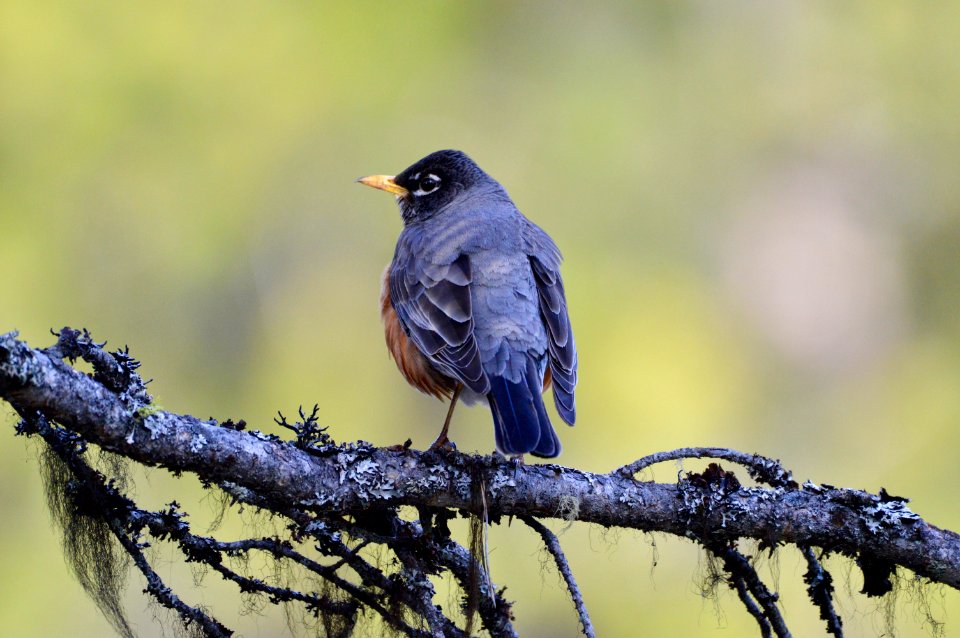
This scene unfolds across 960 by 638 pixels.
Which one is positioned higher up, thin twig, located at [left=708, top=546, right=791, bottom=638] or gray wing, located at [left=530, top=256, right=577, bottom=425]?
gray wing, located at [left=530, top=256, right=577, bottom=425]

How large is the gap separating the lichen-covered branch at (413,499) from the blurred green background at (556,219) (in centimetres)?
383

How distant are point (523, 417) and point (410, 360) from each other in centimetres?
90

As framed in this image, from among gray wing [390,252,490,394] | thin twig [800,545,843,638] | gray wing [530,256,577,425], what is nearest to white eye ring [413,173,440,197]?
gray wing [390,252,490,394]

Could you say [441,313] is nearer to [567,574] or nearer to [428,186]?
[567,574]

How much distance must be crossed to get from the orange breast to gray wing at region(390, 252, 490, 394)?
65 millimetres

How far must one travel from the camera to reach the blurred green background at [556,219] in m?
7.69

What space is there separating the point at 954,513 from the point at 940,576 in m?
4.87

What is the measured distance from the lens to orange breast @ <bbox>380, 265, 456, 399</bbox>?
4250mm

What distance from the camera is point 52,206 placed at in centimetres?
872

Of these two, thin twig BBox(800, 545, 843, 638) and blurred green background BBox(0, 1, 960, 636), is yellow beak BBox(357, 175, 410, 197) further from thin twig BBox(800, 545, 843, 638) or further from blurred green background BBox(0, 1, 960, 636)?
thin twig BBox(800, 545, 843, 638)

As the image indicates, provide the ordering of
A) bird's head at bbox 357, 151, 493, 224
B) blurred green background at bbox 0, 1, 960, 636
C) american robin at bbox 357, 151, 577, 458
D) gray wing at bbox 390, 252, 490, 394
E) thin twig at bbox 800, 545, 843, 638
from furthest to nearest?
blurred green background at bbox 0, 1, 960, 636 < bird's head at bbox 357, 151, 493, 224 < gray wing at bbox 390, 252, 490, 394 < american robin at bbox 357, 151, 577, 458 < thin twig at bbox 800, 545, 843, 638

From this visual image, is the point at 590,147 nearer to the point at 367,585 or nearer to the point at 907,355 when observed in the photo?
the point at 907,355

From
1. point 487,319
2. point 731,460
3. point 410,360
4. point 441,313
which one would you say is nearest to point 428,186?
point 410,360

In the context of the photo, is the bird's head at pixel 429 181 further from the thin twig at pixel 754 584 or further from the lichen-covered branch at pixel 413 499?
the thin twig at pixel 754 584
